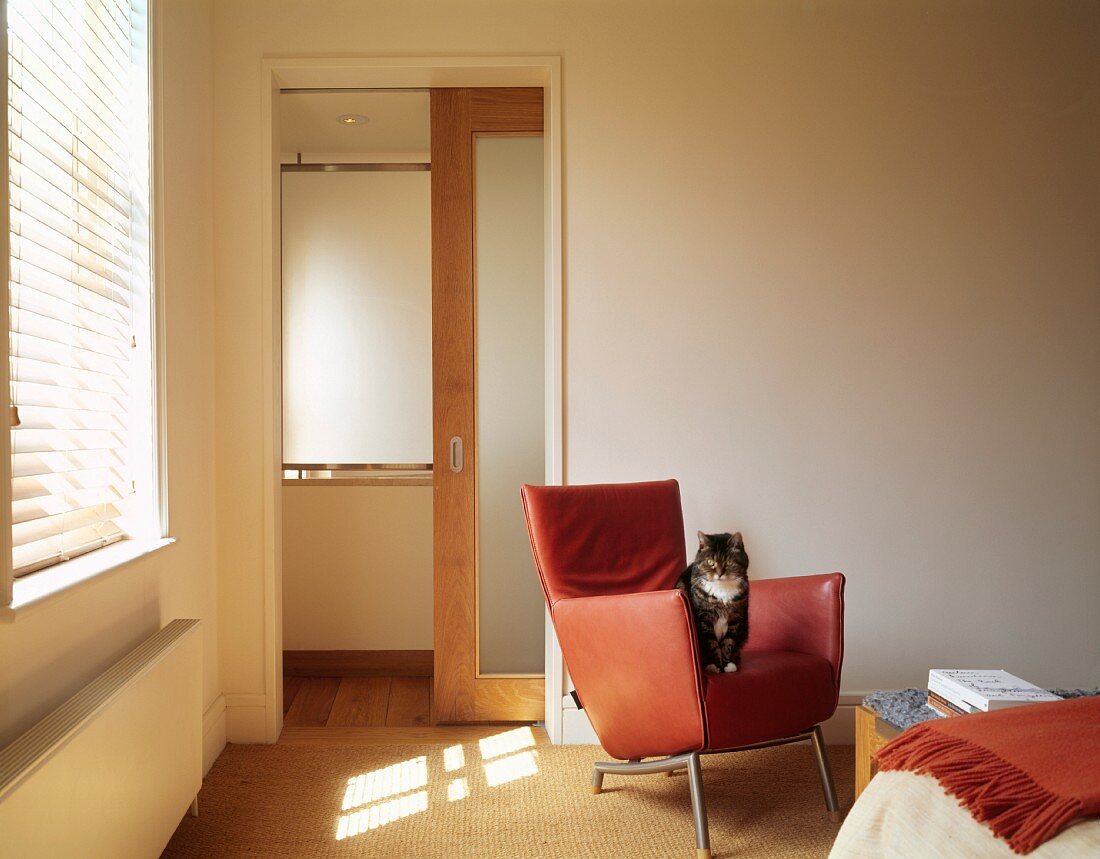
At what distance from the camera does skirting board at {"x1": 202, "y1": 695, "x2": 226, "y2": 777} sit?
2707 mm

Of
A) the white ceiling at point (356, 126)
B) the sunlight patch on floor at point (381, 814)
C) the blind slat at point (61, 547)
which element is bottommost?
the sunlight patch on floor at point (381, 814)

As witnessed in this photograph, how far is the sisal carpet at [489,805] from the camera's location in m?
2.25

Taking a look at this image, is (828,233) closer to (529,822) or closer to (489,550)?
(489,550)

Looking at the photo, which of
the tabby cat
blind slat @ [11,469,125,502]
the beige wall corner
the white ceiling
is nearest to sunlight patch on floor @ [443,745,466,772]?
the beige wall corner

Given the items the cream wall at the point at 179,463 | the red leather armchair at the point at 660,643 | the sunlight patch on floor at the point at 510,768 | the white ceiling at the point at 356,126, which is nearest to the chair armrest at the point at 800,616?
the red leather armchair at the point at 660,643

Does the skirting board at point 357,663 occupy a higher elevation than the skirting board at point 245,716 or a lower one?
lower

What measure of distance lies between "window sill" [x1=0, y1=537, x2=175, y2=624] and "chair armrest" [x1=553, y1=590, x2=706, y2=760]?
108 centimetres

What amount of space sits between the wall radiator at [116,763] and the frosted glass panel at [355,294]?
176cm

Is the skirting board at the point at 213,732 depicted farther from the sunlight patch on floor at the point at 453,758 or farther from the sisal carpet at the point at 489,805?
the sunlight patch on floor at the point at 453,758

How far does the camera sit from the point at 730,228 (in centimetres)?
301

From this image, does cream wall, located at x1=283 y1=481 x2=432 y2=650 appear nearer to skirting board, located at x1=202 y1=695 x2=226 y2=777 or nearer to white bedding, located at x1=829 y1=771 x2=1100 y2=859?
skirting board, located at x1=202 y1=695 x2=226 y2=777

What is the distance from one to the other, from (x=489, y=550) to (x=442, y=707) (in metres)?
0.59

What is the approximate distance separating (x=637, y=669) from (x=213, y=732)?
148cm

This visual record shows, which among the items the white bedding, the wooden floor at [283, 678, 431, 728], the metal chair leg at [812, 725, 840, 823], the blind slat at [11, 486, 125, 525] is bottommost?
the wooden floor at [283, 678, 431, 728]
